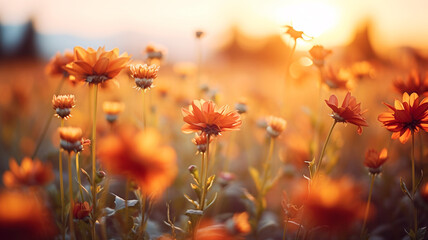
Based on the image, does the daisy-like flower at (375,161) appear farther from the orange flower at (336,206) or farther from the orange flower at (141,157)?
the orange flower at (141,157)

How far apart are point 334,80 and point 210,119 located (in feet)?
4.06

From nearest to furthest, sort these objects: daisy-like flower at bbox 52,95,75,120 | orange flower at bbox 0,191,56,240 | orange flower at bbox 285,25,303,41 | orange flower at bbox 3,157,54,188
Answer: orange flower at bbox 0,191,56,240 → daisy-like flower at bbox 52,95,75,120 → orange flower at bbox 3,157,54,188 → orange flower at bbox 285,25,303,41

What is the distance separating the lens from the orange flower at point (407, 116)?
50.4 inches

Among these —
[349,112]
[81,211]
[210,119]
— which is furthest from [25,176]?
[349,112]

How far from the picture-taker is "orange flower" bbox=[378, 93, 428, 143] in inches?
50.4

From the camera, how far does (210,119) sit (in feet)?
3.64

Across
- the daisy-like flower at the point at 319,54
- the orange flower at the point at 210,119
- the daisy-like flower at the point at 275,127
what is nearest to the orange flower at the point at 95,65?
the orange flower at the point at 210,119

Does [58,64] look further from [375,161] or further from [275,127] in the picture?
[375,161]

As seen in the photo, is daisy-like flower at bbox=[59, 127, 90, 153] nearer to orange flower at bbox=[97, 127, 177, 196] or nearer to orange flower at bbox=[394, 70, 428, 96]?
orange flower at bbox=[97, 127, 177, 196]

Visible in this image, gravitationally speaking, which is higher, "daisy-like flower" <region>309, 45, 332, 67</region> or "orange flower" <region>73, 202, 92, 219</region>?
"daisy-like flower" <region>309, 45, 332, 67</region>

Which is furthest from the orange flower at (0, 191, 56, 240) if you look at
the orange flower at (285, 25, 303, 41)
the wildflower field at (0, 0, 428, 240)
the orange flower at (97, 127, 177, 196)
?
the orange flower at (285, 25, 303, 41)

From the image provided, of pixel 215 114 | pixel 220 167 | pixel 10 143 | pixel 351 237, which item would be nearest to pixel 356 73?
pixel 351 237

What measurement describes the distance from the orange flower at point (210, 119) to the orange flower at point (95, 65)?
0.32 m

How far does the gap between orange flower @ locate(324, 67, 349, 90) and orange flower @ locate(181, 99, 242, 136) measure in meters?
1.13
